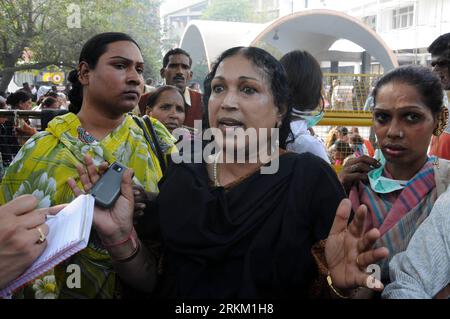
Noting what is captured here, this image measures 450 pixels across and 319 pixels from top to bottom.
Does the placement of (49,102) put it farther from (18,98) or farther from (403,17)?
(403,17)

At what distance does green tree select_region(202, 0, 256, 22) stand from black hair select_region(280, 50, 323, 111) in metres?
60.6

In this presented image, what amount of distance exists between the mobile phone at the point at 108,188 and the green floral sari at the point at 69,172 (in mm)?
589

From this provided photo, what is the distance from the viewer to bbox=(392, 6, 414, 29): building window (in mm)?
28875

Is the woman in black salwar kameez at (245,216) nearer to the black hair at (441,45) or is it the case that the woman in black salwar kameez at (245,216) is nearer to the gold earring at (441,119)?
the gold earring at (441,119)

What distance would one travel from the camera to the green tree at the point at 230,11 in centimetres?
6128

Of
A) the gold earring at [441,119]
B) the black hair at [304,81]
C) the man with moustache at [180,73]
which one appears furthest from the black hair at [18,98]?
the gold earring at [441,119]

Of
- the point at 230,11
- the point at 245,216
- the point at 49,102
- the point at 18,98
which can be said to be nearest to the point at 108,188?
the point at 245,216

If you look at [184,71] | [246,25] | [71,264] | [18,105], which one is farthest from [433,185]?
[246,25]

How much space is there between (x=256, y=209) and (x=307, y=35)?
16119mm

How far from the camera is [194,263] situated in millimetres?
1714

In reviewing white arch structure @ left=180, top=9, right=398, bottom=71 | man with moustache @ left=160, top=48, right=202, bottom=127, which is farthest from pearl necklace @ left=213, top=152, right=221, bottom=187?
white arch structure @ left=180, top=9, right=398, bottom=71

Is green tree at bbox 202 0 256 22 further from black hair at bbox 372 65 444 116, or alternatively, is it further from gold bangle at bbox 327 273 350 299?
gold bangle at bbox 327 273 350 299
